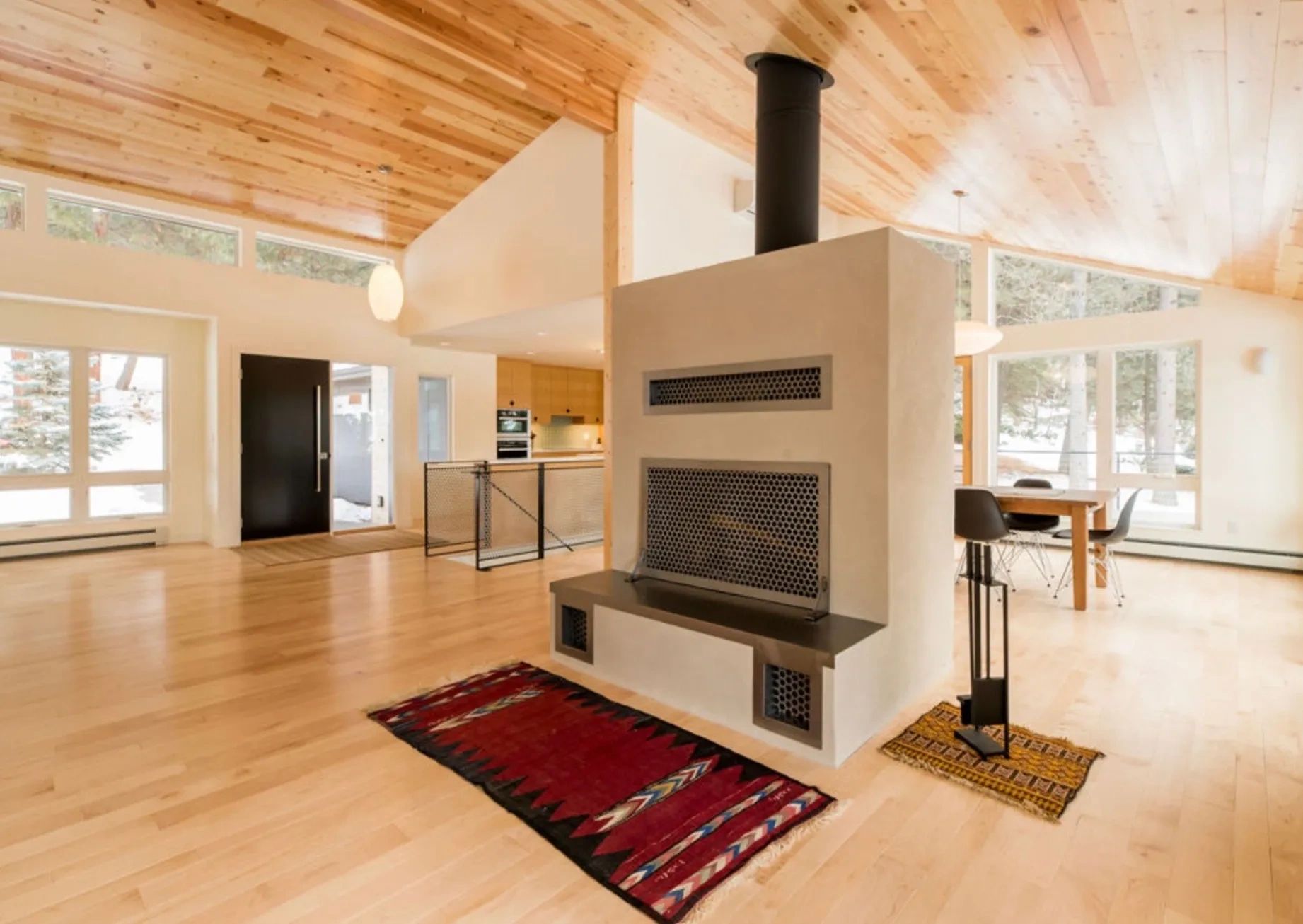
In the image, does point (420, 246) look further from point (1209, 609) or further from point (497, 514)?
point (1209, 609)

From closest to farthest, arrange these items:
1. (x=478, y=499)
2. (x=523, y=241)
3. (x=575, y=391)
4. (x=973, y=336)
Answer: (x=973, y=336), (x=523, y=241), (x=478, y=499), (x=575, y=391)

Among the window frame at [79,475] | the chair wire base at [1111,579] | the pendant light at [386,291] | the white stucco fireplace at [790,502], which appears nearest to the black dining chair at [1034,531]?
the chair wire base at [1111,579]

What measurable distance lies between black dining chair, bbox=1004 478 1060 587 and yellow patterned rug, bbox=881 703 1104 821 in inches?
109

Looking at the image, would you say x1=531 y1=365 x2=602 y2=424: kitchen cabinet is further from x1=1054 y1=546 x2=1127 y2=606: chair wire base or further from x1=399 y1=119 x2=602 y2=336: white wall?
x1=1054 y1=546 x2=1127 y2=606: chair wire base

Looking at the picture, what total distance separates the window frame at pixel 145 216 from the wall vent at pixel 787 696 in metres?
6.91

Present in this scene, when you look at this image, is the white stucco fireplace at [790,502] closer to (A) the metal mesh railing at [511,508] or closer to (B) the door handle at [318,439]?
(A) the metal mesh railing at [511,508]

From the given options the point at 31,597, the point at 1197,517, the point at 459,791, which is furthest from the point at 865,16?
the point at 31,597

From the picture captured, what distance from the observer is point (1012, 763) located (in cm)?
237

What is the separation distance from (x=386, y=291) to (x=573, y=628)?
4.07 metres

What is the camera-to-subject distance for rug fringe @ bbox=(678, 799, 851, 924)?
1.66 meters

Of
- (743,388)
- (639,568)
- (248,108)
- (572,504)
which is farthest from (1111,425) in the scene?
(248,108)

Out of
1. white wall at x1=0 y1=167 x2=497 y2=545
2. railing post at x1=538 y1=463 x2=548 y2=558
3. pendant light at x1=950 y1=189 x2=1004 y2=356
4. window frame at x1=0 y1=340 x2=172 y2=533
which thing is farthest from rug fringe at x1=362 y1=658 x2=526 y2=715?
window frame at x1=0 y1=340 x2=172 y2=533

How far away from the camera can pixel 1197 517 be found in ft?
19.6

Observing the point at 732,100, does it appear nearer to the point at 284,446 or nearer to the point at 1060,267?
the point at 1060,267
